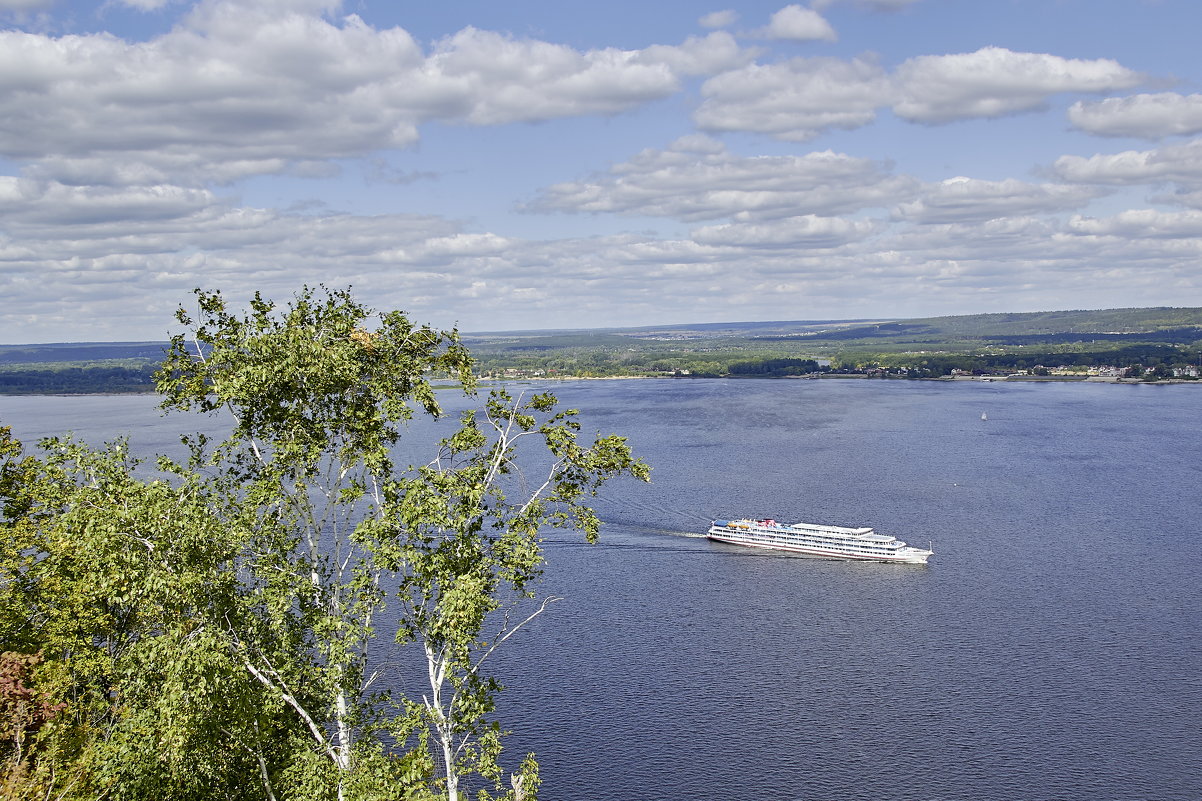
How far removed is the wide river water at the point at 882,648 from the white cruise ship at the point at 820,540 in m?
1.74

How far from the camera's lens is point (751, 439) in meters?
140

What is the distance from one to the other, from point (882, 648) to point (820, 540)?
2324cm

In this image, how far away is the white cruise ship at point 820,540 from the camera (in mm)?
74562

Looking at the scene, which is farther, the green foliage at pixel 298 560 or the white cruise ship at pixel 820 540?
the white cruise ship at pixel 820 540

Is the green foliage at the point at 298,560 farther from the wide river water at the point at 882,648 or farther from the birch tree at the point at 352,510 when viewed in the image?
the wide river water at the point at 882,648

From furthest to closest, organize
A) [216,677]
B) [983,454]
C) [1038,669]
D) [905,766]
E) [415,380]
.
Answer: [983,454] < [1038,669] < [905,766] < [415,380] < [216,677]

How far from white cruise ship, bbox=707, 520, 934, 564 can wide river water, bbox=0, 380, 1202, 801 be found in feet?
5.72

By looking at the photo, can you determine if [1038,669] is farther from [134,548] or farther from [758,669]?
[134,548]

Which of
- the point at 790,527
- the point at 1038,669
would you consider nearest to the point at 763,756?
the point at 1038,669

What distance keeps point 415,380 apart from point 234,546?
4.36m

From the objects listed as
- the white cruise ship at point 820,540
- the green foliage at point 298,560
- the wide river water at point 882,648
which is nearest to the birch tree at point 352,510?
the green foliage at point 298,560

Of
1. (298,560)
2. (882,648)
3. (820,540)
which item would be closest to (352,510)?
(298,560)

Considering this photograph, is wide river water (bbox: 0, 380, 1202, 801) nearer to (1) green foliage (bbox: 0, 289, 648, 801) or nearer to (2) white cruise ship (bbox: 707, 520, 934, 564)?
(2) white cruise ship (bbox: 707, 520, 934, 564)

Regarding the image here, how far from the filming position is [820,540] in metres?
79.0
